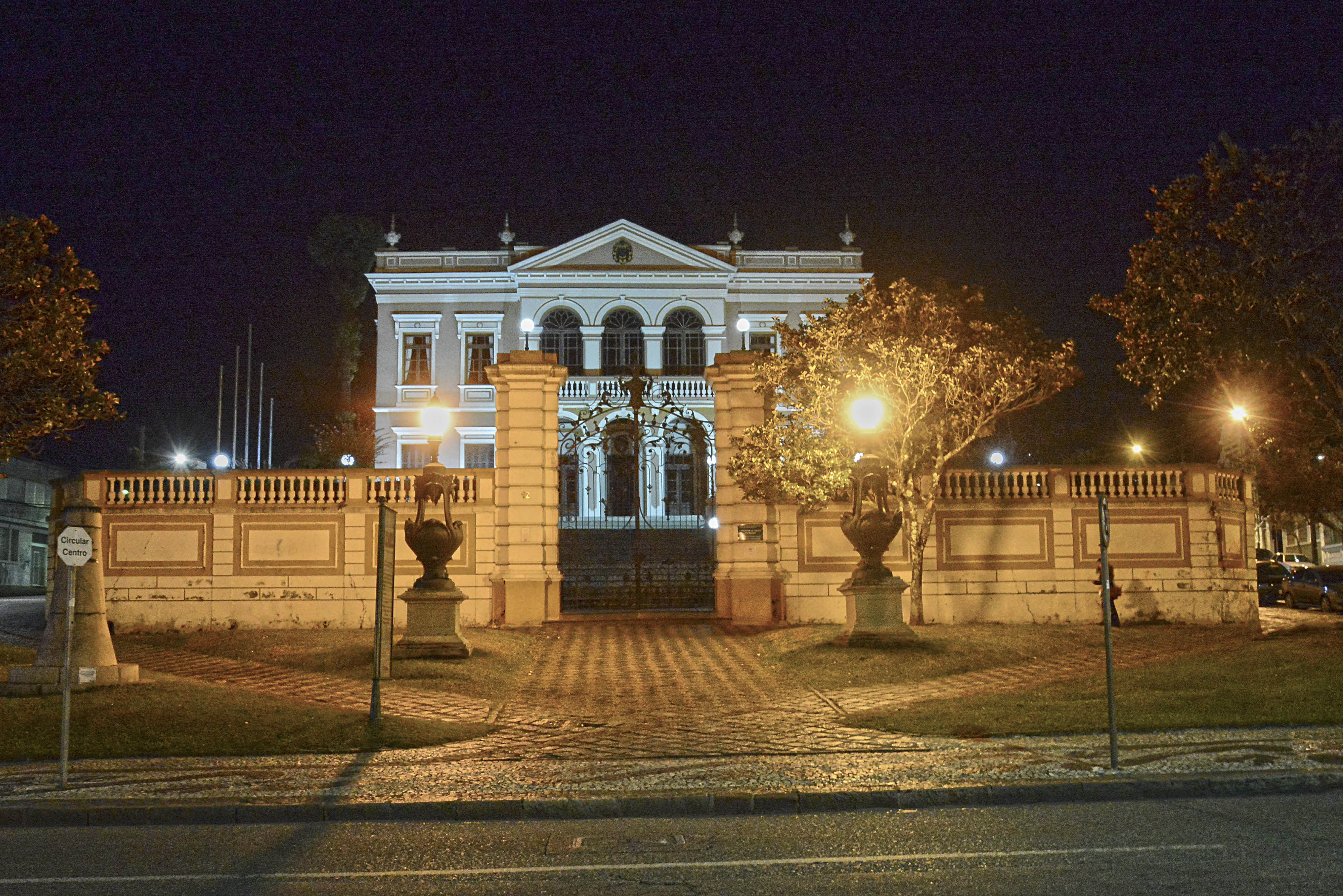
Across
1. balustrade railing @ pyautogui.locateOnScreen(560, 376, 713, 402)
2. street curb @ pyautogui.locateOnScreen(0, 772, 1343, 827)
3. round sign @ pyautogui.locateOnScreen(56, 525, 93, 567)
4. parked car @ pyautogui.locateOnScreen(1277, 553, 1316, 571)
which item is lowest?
street curb @ pyautogui.locateOnScreen(0, 772, 1343, 827)

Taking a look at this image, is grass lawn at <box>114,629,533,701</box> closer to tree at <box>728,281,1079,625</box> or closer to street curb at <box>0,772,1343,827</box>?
street curb at <box>0,772,1343,827</box>

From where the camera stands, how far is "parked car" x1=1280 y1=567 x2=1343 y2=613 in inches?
1277

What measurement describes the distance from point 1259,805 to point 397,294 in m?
45.3

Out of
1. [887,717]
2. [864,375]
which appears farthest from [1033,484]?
[887,717]

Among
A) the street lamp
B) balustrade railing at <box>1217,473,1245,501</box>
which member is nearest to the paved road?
the street lamp

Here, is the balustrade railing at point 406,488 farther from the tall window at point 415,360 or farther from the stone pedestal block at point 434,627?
the tall window at point 415,360

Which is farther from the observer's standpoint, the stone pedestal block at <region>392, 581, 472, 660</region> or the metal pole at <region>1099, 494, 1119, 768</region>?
the stone pedestal block at <region>392, 581, 472, 660</region>

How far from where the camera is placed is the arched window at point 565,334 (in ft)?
162

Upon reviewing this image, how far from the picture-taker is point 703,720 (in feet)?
43.7

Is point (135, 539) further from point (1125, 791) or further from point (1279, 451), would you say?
point (1279, 451)

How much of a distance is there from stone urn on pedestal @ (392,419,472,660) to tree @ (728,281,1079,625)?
5.79 meters

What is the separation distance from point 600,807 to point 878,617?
397 inches

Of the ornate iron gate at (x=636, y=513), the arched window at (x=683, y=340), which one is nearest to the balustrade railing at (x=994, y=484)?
the ornate iron gate at (x=636, y=513)

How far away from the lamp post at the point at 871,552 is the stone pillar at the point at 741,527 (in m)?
2.65
